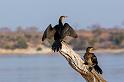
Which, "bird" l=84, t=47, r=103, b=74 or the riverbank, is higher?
the riverbank

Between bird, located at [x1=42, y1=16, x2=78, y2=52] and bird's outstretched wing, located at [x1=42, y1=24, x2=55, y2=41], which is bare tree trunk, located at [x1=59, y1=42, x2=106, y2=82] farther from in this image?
bird's outstretched wing, located at [x1=42, y1=24, x2=55, y2=41]

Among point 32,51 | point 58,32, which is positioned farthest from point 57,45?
point 32,51

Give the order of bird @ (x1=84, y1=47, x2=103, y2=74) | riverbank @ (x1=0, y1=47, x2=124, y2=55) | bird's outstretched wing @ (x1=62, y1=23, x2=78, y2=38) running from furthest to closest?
riverbank @ (x1=0, y1=47, x2=124, y2=55), bird's outstretched wing @ (x1=62, y1=23, x2=78, y2=38), bird @ (x1=84, y1=47, x2=103, y2=74)

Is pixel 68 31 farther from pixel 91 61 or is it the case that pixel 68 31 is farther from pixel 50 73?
pixel 50 73

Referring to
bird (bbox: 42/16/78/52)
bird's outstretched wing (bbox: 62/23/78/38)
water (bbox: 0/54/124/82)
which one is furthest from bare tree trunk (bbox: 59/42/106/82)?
water (bbox: 0/54/124/82)

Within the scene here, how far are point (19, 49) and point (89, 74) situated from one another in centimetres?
5612

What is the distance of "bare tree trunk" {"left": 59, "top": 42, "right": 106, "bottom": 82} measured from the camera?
1581 centimetres

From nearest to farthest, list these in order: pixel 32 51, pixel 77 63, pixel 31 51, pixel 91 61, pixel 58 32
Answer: pixel 77 63 → pixel 91 61 → pixel 58 32 → pixel 31 51 → pixel 32 51

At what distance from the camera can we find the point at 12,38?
8244 cm

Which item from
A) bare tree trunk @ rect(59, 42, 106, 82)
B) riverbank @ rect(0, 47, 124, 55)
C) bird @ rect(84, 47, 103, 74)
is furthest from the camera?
riverbank @ rect(0, 47, 124, 55)

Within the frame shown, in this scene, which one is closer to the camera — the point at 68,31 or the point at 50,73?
the point at 68,31

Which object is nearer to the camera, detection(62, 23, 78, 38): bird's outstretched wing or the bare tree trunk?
the bare tree trunk

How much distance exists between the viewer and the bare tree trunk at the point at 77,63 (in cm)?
1581

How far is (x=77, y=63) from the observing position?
1585 centimetres
